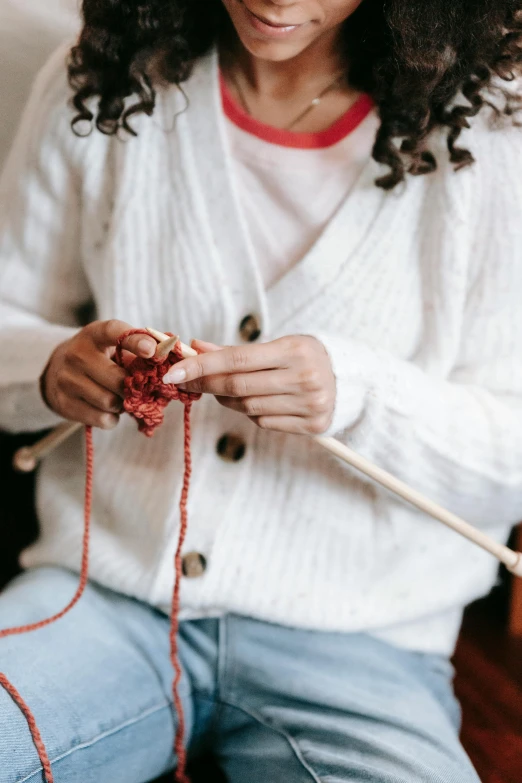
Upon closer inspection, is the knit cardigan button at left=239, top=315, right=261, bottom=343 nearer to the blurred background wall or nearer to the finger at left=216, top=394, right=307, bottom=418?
the finger at left=216, top=394, right=307, bottom=418

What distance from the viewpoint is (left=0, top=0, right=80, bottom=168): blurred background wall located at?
88cm

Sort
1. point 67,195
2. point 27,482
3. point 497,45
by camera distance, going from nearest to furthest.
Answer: point 497,45 < point 67,195 < point 27,482

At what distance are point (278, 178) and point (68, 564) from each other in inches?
17.3

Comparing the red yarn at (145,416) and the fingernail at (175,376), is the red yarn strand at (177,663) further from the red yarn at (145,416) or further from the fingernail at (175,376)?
the fingernail at (175,376)

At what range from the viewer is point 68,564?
2.72ft

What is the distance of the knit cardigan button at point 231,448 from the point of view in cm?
77

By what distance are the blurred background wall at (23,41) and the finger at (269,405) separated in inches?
18.6

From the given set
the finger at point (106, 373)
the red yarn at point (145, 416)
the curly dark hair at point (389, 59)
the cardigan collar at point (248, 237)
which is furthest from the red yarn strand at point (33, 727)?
the curly dark hair at point (389, 59)

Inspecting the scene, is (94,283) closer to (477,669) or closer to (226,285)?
(226,285)

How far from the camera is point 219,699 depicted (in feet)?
2.58

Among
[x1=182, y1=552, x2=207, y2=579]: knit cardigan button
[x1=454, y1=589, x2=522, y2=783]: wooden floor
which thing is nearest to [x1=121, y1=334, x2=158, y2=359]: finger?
[x1=182, y1=552, x2=207, y2=579]: knit cardigan button

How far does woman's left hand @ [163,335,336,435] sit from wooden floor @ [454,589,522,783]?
44 cm

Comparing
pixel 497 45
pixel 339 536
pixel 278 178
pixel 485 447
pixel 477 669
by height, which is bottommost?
pixel 477 669

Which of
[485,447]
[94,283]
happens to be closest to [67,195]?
[94,283]
